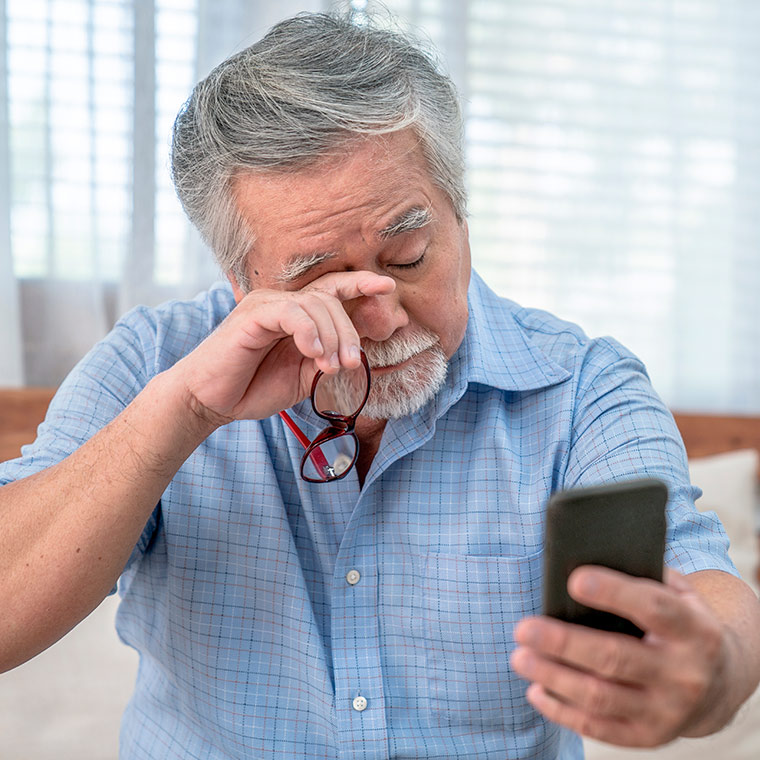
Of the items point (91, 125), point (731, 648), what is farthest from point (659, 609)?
point (91, 125)

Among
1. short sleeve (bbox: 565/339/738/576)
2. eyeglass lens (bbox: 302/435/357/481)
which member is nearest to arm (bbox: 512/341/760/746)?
short sleeve (bbox: 565/339/738/576)

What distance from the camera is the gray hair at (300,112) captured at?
1065 millimetres

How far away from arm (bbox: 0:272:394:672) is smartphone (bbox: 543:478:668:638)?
441mm

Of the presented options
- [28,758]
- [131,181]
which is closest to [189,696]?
[28,758]

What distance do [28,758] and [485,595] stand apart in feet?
3.12

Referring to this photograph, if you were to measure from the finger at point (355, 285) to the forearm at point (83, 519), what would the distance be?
0.21 meters

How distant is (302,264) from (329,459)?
308mm

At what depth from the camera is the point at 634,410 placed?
1148 millimetres

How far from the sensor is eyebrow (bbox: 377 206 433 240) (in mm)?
1083

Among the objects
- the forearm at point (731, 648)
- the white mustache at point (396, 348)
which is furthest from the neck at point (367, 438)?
the forearm at point (731, 648)

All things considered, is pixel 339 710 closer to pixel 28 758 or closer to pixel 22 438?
pixel 28 758

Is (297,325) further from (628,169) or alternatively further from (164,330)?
(628,169)

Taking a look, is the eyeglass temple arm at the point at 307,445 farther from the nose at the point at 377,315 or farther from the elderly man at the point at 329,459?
the nose at the point at 377,315

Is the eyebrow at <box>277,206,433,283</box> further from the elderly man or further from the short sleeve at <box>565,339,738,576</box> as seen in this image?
the short sleeve at <box>565,339,738,576</box>
